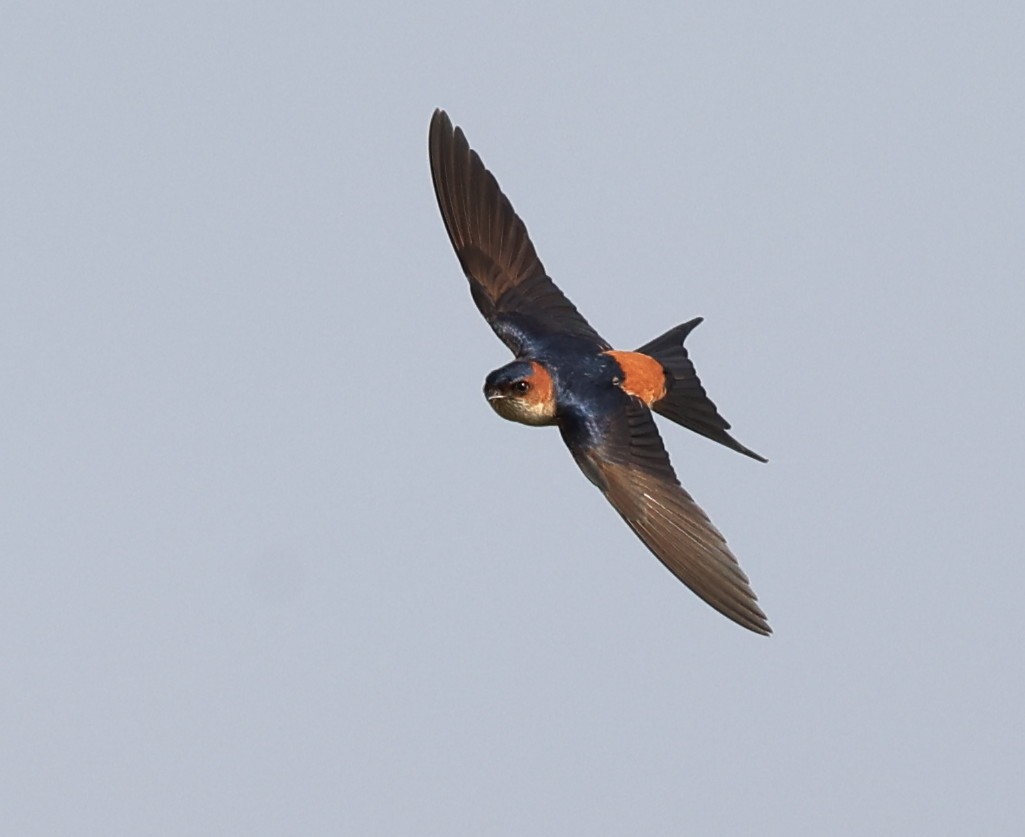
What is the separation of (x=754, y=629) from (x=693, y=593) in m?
0.30

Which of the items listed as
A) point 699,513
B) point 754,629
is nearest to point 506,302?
point 699,513

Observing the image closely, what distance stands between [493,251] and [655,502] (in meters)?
1.95

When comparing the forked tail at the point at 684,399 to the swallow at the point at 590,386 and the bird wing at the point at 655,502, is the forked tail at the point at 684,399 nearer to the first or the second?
the swallow at the point at 590,386

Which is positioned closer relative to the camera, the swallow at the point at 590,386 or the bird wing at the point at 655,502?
the bird wing at the point at 655,502

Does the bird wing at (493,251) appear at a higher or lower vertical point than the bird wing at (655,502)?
higher

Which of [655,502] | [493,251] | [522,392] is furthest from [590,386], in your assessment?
[493,251]

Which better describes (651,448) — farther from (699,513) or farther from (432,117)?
(432,117)

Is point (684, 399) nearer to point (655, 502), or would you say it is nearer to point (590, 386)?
point (590, 386)

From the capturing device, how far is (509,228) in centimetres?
1056

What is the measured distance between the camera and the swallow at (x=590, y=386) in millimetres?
8992

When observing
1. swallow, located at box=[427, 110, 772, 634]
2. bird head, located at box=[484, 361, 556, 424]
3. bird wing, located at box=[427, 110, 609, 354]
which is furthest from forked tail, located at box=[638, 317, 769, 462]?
bird head, located at box=[484, 361, 556, 424]

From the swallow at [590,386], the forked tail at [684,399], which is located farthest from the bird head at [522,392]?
the forked tail at [684,399]

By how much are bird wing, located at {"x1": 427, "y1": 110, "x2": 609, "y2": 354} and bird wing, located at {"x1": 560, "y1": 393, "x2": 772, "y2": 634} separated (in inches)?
32.4

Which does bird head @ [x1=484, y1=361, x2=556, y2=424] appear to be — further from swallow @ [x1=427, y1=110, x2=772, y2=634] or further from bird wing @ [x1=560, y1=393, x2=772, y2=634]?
bird wing @ [x1=560, y1=393, x2=772, y2=634]
